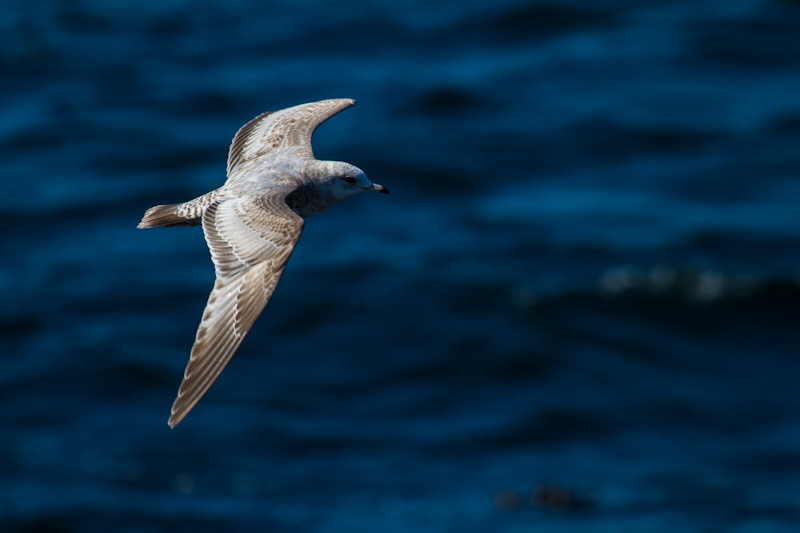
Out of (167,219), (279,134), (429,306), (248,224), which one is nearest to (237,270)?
(248,224)

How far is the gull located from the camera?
8719 mm

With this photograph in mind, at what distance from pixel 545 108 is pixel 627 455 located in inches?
679

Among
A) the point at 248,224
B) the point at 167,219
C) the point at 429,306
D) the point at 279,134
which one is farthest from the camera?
the point at 429,306

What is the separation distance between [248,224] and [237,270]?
0.40m

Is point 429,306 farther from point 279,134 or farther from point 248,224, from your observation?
point 248,224

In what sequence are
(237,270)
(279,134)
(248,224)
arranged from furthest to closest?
(279,134) < (248,224) < (237,270)

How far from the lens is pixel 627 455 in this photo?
3058cm

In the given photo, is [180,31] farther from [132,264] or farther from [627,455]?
[627,455]

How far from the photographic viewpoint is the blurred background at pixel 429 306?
97.4ft

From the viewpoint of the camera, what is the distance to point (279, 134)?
11703mm

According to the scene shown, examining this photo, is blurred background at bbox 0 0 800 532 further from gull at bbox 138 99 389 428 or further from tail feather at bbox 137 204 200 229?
tail feather at bbox 137 204 200 229

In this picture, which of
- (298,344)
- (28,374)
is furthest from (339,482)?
(28,374)

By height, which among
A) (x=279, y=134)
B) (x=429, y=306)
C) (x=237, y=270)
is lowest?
(x=429, y=306)

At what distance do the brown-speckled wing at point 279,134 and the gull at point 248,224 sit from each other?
0.8 inches
